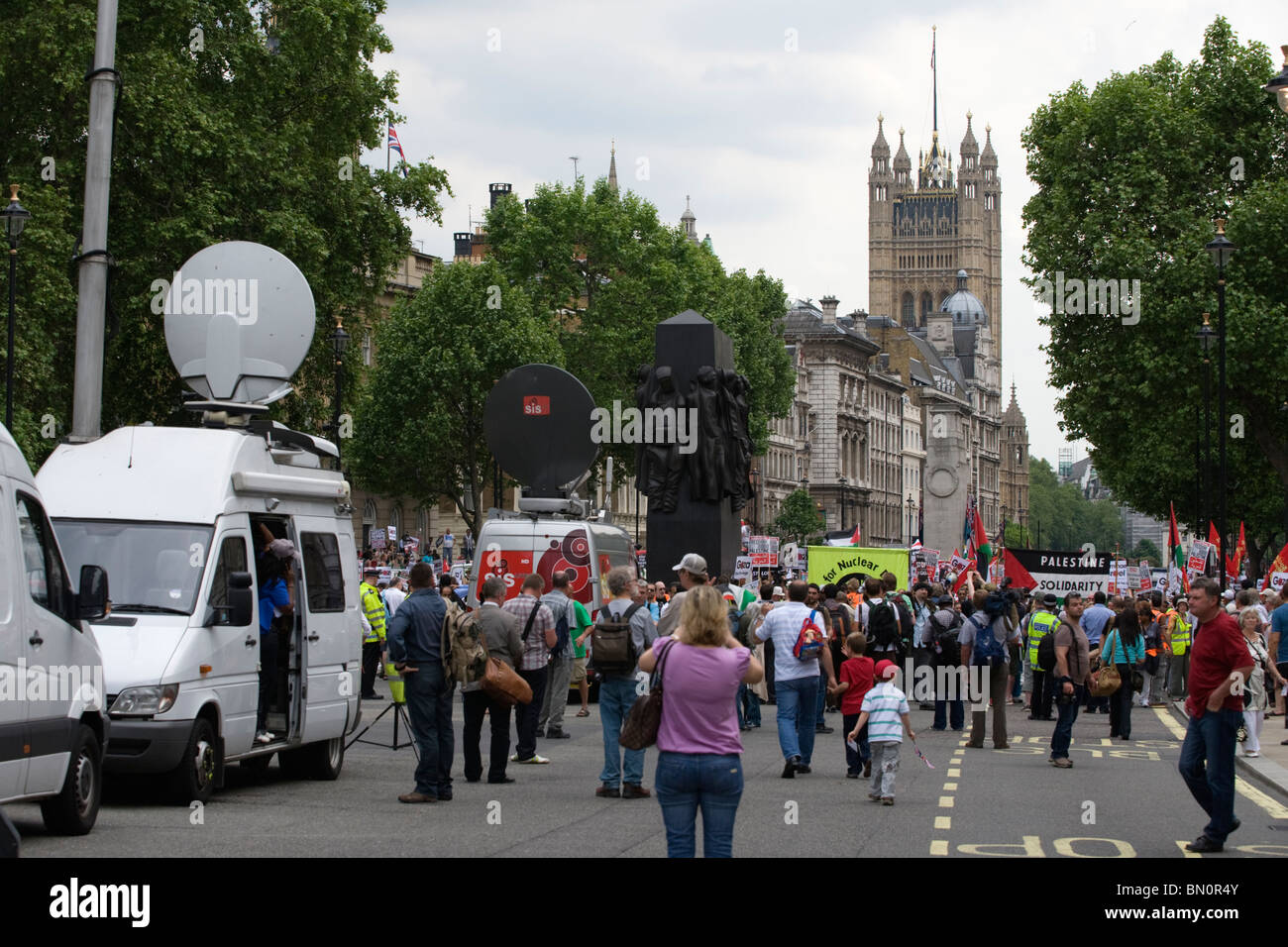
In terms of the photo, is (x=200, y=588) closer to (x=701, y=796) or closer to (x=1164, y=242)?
(x=701, y=796)

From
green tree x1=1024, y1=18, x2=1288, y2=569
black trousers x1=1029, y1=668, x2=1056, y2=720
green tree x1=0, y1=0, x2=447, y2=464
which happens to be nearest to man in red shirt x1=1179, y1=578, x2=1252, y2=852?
black trousers x1=1029, y1=668, x2=1056, y2=720

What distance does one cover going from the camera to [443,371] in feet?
202

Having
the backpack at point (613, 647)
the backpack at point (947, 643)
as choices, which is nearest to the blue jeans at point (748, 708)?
the backpack at point (947, 643)

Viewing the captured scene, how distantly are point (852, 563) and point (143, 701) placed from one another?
24.0 metres

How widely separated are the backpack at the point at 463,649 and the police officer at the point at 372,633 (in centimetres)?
1263

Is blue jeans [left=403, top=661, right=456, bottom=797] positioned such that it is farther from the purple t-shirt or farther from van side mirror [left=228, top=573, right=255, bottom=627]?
the purple t-shirt

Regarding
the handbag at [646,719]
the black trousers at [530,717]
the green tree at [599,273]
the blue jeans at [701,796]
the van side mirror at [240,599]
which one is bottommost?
the black trousers at [530,717]

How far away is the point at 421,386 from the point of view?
203ft

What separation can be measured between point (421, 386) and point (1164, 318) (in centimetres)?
2518

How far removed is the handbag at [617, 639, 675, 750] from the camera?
9.02 metres

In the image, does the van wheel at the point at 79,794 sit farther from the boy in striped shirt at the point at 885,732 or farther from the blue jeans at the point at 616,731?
the boy in striped shirt at the point at 885,732

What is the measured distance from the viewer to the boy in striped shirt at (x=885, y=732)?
50.3 feet
